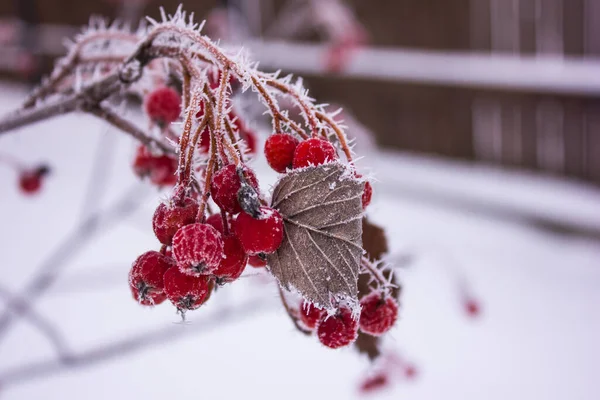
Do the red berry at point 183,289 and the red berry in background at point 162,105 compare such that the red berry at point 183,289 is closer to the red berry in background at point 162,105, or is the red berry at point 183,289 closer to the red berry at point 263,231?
the red berry at point 263,231

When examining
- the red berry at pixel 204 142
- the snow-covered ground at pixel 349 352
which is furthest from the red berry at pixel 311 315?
the snow-covered ground at pixel 349 352

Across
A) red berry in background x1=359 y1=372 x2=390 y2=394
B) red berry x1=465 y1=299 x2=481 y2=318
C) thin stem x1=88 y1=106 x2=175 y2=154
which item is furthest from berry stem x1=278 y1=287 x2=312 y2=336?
red berry x1=465 y1=299 x2=481 y2=318

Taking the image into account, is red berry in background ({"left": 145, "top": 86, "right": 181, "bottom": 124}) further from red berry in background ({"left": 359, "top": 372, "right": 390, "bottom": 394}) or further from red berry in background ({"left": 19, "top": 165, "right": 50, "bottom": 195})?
red berry in background ({"left": 359, "top": 372, "right": 390, "bottom": 394})

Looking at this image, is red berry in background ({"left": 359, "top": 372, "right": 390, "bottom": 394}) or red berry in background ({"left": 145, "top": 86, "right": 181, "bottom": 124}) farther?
red berry in background ({"left": 359, "top": 372, "right": 390, "bottom": 394})

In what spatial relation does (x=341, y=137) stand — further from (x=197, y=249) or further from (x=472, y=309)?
(x=472, y=309)

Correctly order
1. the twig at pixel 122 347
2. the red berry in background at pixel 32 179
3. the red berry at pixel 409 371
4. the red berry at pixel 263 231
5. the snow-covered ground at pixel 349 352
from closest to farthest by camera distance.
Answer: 1. the red berry at pixel 263 231
2. the red berry in background at pixel 32 179
3. the red berry at pixel 409 371
4. the twig at pixel 122 347
5. the snow-covered ground at pixel 349 352
